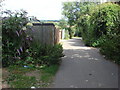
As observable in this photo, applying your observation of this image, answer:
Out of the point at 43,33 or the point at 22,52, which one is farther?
the point at 43,33

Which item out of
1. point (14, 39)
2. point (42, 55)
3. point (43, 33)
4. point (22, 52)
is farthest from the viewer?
point (43, 33)

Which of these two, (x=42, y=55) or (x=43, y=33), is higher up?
(x=43, y=33)

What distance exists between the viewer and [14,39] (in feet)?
23.1

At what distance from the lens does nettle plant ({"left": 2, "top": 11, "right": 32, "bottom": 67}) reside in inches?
265

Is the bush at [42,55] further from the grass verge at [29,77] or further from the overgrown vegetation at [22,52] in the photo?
the grass verge at [29,77]

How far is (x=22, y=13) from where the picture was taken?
24.5ft

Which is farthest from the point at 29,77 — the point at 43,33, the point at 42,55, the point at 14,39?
the point at 43,33

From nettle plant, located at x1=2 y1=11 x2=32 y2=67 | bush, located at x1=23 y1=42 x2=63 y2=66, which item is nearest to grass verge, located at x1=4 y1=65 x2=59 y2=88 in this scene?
bush, located at x1=23 y1=42 x2=63 y2=66

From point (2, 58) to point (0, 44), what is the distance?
623 mm

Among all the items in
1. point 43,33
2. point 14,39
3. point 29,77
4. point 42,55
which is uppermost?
point 43,33

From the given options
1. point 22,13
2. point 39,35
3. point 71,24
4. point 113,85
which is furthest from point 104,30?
point 71,24

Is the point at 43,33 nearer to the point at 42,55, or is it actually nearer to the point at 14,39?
the point at 42,55

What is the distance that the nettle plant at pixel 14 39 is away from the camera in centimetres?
674

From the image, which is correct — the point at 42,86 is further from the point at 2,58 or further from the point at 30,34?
the point at 30,34
